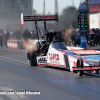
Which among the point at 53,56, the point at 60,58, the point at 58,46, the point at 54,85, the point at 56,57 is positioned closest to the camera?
the point at 54,85

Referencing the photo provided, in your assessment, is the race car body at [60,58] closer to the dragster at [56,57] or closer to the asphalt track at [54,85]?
the dragster at [56,57]

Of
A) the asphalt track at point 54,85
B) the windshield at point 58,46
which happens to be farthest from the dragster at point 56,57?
the asphalt track at point 54,85

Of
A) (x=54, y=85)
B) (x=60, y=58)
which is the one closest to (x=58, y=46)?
(x=60, y=58)

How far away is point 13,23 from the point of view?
5609cm

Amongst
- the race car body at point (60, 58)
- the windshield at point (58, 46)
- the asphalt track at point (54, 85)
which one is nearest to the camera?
the asphalt track at point (54, 85)

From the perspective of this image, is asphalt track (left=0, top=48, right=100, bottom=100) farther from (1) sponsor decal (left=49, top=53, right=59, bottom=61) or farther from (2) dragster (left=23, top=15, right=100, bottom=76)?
(1) sponsor decal (left=49, top=53, right=59, bottom=61)

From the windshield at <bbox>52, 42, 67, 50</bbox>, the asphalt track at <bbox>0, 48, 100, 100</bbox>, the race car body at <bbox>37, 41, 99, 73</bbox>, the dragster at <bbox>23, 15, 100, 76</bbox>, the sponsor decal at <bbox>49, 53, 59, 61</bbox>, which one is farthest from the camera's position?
the windshield at <bbox>52, 42, 67, 50</bbox>

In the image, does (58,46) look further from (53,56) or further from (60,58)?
(60,58)

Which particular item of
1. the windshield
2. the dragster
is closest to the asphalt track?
the dragster

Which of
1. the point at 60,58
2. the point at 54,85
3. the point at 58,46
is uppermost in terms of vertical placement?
the point at 58,46

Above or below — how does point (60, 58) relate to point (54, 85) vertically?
above

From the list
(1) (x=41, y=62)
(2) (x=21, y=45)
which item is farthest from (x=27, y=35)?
(1) (x=41, y=62)

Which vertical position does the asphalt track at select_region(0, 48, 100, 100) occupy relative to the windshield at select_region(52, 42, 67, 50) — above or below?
below

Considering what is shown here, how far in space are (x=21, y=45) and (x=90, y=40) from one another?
22.6 feet
